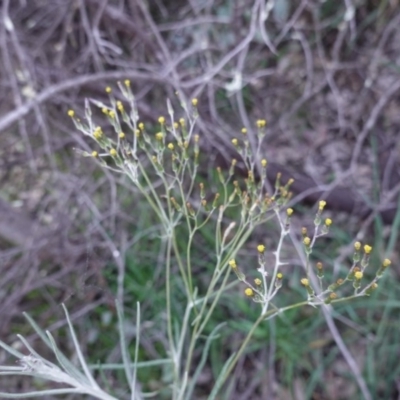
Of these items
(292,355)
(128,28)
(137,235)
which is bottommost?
(292,355)

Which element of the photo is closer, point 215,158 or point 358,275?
point 358,275

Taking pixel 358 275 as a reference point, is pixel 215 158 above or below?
below

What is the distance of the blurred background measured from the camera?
8.73ft

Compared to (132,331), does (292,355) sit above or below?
below

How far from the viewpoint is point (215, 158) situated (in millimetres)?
2736

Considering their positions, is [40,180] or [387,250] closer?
[387,250]

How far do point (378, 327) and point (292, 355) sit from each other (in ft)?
1.11

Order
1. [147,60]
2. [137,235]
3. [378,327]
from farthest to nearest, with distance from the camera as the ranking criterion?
[147,60] < [137,235] < [378,327]

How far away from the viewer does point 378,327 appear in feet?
8.63

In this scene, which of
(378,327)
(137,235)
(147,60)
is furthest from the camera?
(147,60)

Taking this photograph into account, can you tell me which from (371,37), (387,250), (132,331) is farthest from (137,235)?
(371,37)

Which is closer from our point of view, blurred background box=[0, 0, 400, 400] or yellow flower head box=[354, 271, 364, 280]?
yellow flower head box=[354, 271, 364, 280]

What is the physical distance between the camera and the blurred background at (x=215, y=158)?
2.66 metres

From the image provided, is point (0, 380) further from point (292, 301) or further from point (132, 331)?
point (292, 301)
